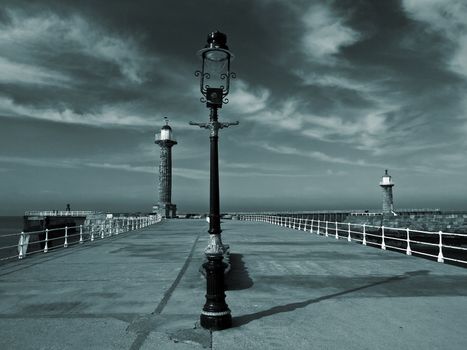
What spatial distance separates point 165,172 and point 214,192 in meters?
62.7

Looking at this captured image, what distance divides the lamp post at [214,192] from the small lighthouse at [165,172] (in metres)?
61.1

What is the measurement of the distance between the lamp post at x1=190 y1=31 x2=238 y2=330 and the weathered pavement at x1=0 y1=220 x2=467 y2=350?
26 centimetres

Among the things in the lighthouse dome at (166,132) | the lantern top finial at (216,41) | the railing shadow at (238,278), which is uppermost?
the lighthouse dome at (166,132)

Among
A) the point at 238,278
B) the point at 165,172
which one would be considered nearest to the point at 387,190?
the point at 165,172

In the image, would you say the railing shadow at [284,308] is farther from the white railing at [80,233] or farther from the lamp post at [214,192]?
the white railing at [80,233]

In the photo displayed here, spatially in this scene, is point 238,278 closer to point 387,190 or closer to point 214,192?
point 214,192

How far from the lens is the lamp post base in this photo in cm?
547

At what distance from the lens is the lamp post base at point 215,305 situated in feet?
18.0

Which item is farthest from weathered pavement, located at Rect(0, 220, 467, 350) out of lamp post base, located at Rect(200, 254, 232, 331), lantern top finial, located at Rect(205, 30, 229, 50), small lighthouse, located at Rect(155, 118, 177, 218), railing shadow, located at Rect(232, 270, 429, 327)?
small lighthouse, located at Rect(155, 118, 177, 218)

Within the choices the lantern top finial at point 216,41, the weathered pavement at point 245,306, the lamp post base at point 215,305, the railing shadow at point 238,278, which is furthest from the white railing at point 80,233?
the lantern top finial at point 216,41

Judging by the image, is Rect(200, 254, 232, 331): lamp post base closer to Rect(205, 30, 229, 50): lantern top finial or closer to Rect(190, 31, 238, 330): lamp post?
Rect(190, 31, 238, 330): lamp post

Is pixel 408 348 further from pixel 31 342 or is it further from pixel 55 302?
pixel 55 302

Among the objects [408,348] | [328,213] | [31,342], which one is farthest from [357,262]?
[328,213]

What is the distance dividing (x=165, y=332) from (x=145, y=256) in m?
8.97
